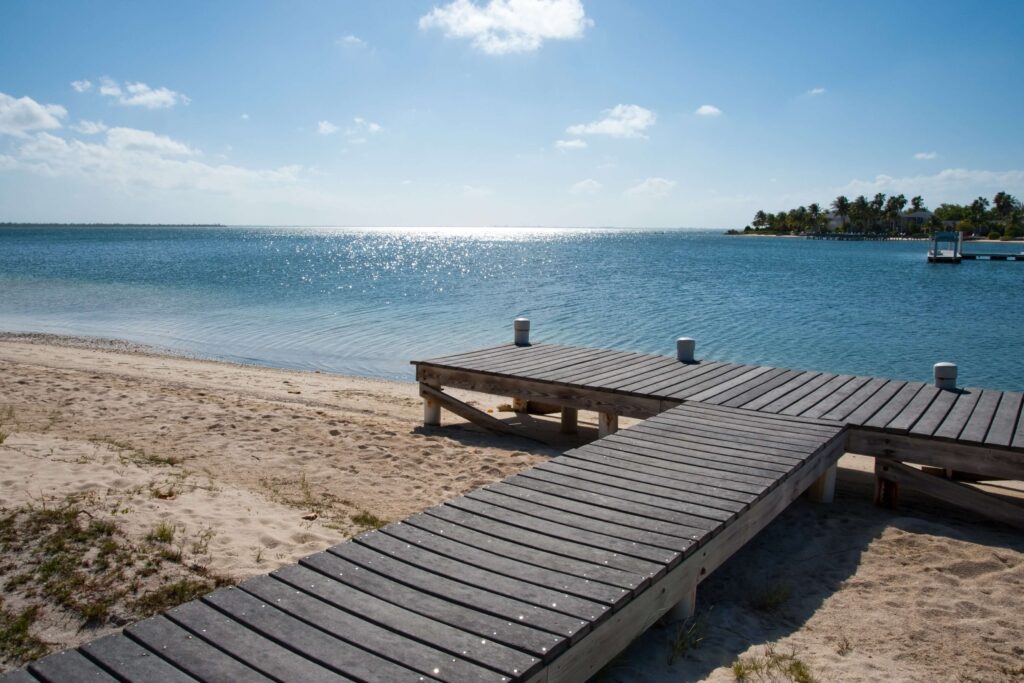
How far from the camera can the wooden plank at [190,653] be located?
266 centimetres

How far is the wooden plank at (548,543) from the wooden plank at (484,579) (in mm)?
359

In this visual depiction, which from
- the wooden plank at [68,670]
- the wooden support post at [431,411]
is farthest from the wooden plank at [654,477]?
the wooden support post at [431,411]

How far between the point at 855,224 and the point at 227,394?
149655 mm

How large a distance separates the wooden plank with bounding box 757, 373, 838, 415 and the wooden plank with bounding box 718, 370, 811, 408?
0.56 ft

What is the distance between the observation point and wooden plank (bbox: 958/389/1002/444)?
5949 millimetres

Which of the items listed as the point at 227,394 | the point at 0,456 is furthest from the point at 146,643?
the point at 227,394

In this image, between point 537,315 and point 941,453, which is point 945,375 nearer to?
point 941,453

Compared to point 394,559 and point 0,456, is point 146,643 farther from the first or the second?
point 0,456

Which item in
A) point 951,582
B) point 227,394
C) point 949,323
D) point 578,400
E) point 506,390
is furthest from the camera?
point 949,323

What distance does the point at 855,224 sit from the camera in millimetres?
141250

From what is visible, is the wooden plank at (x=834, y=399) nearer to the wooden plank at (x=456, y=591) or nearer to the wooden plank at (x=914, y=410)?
the wooden plank at (x=914, y=410)

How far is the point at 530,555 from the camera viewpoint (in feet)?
12.3

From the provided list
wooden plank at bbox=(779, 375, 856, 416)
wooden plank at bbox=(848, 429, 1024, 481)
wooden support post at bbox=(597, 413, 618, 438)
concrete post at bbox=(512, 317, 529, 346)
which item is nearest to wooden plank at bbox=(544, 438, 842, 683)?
wooden plank at bbox=(848, 429, 1024, 481)

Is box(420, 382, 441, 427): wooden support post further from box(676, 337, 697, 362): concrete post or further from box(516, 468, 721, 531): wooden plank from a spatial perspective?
box(516, 468, 721, 531): wooden plank
